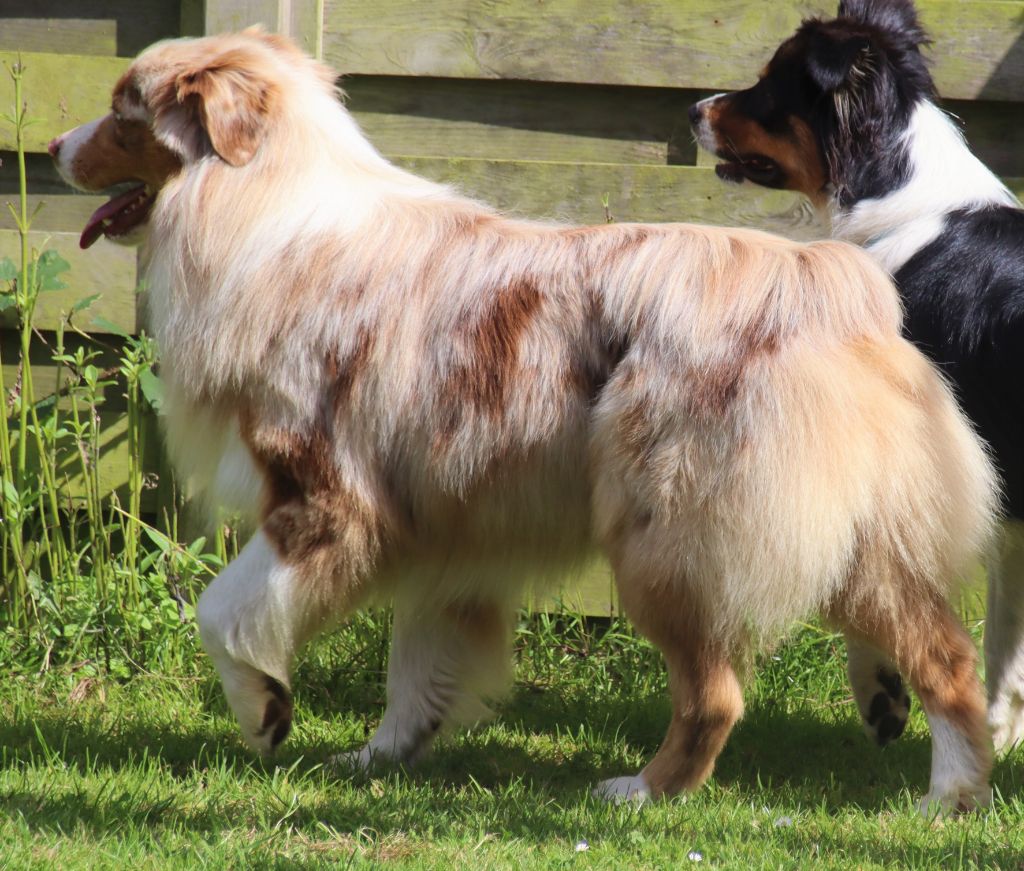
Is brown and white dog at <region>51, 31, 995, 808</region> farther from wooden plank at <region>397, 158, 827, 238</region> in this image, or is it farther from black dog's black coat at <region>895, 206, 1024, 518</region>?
wooden plank at <region>397, 158, 827, 238</region>

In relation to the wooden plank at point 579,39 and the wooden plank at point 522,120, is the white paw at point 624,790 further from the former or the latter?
the wooden plank at point 579,39

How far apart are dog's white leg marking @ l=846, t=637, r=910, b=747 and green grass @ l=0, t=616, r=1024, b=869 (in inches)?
3.1

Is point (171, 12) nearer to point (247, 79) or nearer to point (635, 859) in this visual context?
point (247, 79)

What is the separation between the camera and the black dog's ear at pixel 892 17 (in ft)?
13.3

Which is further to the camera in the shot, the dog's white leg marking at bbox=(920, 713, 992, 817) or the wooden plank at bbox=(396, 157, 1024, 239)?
the wooden plank at bbox=(396, 157, 1024, 239)

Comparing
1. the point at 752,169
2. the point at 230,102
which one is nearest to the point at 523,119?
the point at 752,169

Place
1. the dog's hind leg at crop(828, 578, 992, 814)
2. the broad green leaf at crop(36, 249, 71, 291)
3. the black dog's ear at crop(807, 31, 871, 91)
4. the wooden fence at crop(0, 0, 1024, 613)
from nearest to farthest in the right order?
1. the dog's hind leg at crop(828, 578, 992, 814)
2. the black dog's ear at crop(807, 31, 871, 91)
3. the broad green leaf at crop(36, 249, 71, 291)
4. the wooden fence at crop(0, 0, 1024, 613)

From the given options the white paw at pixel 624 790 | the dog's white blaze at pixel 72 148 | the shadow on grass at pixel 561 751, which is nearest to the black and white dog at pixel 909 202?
the shadow on grass at pixel 561 751

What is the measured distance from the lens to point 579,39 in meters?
4.90

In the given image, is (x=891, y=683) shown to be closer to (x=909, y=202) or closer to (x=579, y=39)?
→ (x=909, y=202)

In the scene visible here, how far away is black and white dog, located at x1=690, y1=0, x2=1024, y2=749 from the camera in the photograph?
11.7 feet

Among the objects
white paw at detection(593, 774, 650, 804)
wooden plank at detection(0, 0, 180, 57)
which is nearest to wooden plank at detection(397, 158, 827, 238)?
wooden plank at detection(0, 0, 180, 57)

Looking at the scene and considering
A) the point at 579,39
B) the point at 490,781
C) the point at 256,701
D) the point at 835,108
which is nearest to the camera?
the point at 256,701

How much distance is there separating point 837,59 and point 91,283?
3023mm
